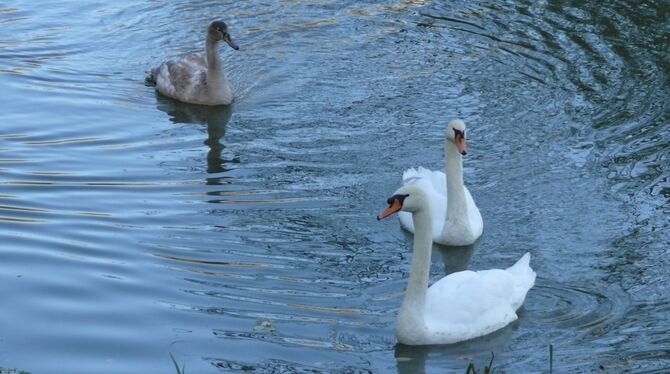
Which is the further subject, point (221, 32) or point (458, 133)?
point (221, 32)

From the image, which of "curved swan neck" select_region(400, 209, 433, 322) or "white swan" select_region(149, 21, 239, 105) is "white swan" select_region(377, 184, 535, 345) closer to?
"curved swan neck" select_region(400, 209, 433, 322)

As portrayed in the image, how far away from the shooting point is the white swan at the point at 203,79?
15641mm

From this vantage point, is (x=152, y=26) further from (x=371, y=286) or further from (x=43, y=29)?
(x=371, y=286)

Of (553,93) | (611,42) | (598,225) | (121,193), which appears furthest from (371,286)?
(611,42)

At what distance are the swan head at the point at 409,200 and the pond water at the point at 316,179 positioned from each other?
91 cm

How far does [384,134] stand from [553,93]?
7.87 ft

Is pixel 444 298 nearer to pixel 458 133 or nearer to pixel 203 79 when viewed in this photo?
pixel 458 133

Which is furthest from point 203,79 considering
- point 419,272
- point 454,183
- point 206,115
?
point 419,272

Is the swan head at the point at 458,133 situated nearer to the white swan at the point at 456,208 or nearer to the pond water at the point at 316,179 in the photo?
the white swan at the point at 456,208

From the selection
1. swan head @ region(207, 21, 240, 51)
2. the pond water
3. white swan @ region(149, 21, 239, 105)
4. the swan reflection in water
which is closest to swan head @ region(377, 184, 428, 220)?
the pond water

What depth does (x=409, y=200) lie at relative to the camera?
31.0ft

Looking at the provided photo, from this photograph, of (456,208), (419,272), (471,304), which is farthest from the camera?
(456,208)

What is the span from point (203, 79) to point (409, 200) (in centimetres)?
688

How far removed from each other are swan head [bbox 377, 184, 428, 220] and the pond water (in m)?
0.91
